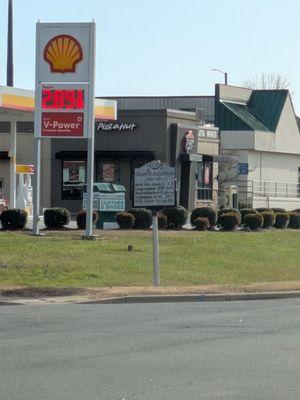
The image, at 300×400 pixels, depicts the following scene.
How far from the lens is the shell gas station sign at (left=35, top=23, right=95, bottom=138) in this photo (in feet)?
85.4

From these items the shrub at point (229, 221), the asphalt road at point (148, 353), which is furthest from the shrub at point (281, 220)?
the asphalt road at point (148, 353)

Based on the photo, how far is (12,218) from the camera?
2702 centimetres

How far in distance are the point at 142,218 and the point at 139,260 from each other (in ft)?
23.3

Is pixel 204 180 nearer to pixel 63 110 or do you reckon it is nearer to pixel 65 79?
pixel 63 110

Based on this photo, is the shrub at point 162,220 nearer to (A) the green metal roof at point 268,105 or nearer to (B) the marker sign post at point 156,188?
(B) the marker sign post at point 156,188

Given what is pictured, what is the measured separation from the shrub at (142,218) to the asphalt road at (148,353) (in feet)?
44.1

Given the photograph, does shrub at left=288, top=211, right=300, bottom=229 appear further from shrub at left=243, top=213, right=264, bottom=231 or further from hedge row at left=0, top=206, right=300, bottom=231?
shrub at left=243, top=213, right=264, bottom=231

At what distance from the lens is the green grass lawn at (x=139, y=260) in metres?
19.6

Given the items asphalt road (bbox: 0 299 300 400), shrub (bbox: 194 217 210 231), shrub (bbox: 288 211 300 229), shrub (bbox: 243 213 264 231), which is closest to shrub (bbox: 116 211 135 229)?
shrub (bbox: 194 217 210 231)

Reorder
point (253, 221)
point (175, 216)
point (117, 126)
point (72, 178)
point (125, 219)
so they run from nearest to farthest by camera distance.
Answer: point (125, 219) → point (175, 216) → point (253, 221) → point (117, 126) → point (72, 178)

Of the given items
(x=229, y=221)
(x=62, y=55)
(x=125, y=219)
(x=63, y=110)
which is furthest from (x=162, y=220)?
(x=62, y=55)

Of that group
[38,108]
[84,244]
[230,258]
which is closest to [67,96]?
[38,108]

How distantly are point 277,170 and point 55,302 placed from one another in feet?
150

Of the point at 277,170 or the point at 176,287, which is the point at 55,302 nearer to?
the point at 176,287
